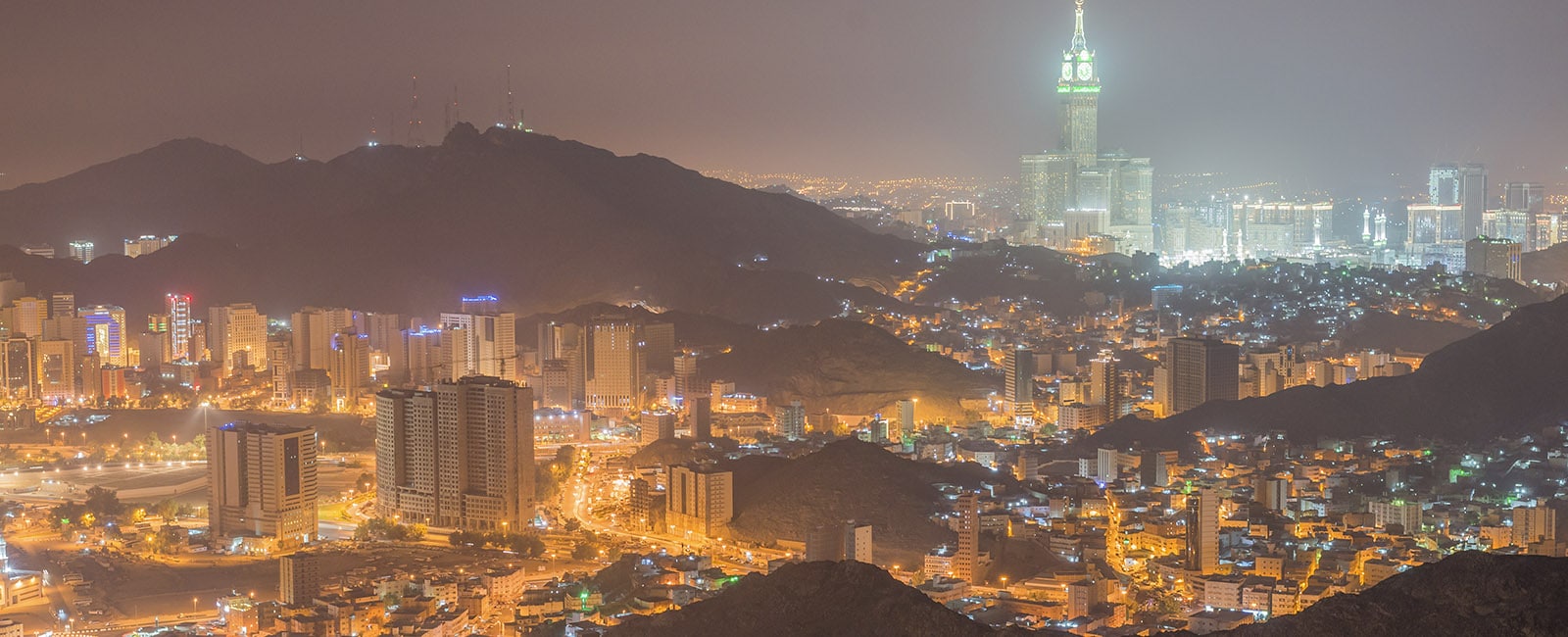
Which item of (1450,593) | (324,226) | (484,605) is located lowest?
(484,605)

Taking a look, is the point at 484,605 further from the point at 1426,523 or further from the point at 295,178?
the point at 295,178

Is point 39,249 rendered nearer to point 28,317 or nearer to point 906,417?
point 28,317

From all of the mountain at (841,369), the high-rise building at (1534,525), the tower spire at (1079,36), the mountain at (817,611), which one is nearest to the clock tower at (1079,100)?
the tower spire at (1079,36)

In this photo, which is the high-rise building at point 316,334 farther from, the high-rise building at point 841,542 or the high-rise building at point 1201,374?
the high-rise building at point 841,542

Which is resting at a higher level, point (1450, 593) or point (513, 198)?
point (513, 198)

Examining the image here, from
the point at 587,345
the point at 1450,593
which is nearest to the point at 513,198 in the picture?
the point at 587,345

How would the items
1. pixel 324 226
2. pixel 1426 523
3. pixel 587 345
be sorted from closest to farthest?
pixel 1426 523 → pixel 587 345 → pixel 324 226

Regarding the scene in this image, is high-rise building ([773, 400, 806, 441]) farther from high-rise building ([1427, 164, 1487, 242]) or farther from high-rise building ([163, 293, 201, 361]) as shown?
high-rise building ([1427, 164, 1487, 242])

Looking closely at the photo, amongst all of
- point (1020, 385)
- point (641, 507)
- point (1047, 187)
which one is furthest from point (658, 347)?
point (1047, 187)
